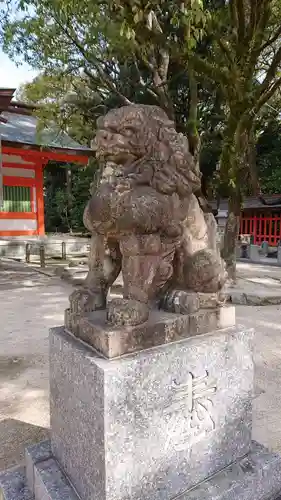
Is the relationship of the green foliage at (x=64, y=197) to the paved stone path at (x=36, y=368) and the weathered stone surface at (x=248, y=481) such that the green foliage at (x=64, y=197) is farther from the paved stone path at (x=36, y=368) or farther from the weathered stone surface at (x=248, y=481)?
the weathered stone surface at (x=248, y=481)

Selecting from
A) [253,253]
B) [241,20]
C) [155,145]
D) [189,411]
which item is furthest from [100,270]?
[253,253]

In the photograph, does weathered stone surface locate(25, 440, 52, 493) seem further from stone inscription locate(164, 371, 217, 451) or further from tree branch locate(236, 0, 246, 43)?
tree branch locate(236, 0, 246, 43)

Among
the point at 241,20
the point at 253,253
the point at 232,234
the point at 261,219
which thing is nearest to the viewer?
the point at 241,20

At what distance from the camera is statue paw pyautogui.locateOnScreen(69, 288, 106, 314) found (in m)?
1.43

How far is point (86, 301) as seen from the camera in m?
1.43

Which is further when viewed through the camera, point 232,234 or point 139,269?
point 232,234

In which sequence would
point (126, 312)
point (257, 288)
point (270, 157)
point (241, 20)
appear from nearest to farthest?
point (126, 312), point (241, 20), point (257, 288), point (270, 157)

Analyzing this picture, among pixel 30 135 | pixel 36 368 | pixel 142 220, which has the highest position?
pixel 30 135

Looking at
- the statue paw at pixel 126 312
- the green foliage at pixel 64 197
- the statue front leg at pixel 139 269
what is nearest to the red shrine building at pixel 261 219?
the green foliage at pixel 64 197

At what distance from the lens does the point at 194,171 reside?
1484 mm

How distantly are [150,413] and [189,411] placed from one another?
19 cm

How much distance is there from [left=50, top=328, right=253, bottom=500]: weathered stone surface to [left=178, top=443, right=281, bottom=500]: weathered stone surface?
0.04 metres

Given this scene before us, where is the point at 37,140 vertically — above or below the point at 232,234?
above

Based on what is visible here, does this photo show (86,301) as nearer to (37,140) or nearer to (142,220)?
(142,220)
